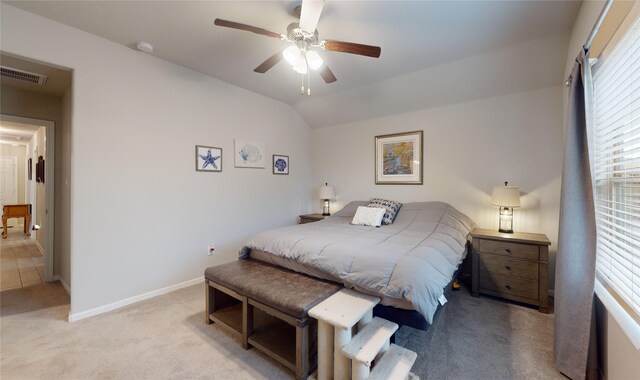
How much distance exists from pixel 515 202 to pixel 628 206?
1484 millimetres

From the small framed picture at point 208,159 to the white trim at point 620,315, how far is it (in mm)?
3728

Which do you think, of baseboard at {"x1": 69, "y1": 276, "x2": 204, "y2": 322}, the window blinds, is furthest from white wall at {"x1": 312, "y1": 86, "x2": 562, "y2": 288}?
baseboard at {"x1": 69, "y1": 276, "x2": 204, "y2": 322}

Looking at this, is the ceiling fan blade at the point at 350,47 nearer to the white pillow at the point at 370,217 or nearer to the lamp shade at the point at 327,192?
the white pillow at the point at 370,217

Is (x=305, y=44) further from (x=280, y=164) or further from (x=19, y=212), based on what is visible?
(x=19, y=212)

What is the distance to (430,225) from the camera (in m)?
2.88

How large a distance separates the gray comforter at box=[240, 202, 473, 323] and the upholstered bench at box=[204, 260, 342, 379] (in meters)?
0.17

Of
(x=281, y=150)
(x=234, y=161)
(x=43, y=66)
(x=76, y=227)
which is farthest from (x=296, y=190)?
(x=43, y=66)

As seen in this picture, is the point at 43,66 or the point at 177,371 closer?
the point at 177,371

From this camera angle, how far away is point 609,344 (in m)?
1.43

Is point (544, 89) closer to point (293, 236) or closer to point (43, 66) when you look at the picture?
point (293, 236)

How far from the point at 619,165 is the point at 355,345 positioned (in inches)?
73.2

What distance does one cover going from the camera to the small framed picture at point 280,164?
4215mm

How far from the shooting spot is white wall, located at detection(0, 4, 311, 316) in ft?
7.70

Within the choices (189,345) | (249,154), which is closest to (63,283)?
(189,345)
